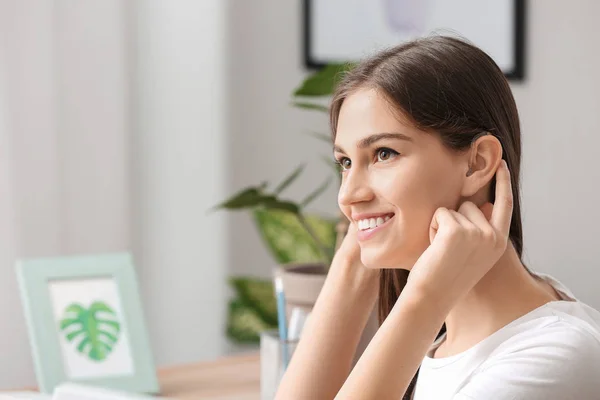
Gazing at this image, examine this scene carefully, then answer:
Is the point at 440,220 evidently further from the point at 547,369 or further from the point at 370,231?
the point at 547,369

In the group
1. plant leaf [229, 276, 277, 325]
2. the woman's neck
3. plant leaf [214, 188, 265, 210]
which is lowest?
plant leaf [229, 276, 277, 325]

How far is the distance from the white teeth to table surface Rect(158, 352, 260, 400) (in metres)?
0.46

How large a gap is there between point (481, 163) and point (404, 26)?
3.82 feet

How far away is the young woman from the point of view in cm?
103

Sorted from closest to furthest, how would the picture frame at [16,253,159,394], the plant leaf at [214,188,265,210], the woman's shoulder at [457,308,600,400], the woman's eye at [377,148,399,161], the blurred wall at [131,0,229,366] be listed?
the woman's shoulder at [457,308,600,400] < the woman's eye at [377,148,399,161] < the picture frame at [16,253,159,394] < the plant leaf at [214,188,265,210] < the blurred wall at [131,0,229,366]

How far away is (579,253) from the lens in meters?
1.75

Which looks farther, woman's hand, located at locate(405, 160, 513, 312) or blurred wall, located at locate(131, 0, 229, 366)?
blurred wall, located at locate(131, 0, 229, 366)

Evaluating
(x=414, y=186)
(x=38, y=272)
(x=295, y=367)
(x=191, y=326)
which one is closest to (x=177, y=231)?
(x=191, y=326)

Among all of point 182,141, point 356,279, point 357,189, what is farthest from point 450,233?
point 182,141

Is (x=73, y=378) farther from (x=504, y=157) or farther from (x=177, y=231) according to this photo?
(x=177, y=231)

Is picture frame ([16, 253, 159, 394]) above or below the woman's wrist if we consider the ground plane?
below

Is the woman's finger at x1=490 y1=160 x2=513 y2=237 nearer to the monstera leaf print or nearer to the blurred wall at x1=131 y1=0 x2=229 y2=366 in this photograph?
the monstera leaf print

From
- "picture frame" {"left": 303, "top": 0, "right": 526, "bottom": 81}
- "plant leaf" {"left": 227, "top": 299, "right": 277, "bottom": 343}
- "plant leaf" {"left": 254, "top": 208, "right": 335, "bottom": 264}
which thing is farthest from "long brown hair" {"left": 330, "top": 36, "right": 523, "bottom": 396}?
"plant leaf" {"left": 227, "top": 299, "right": 277, "bottom": 343}

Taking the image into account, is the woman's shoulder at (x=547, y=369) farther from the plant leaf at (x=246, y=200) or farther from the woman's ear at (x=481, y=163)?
the plant leaf at (x=246, y=200)
